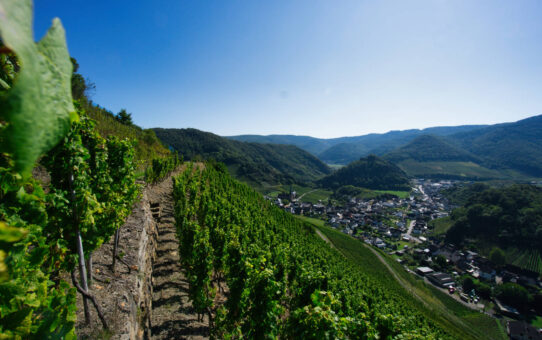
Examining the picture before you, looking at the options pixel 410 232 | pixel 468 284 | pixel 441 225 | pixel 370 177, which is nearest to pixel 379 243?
pixel 468 284

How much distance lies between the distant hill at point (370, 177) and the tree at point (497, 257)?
91.5m

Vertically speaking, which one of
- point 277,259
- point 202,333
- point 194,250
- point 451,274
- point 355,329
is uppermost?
point 194,250

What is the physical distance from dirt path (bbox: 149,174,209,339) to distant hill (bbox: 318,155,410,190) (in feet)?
545

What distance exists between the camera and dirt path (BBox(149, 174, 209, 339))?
8914 mm

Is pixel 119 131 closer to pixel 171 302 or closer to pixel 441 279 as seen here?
pixel 171 302

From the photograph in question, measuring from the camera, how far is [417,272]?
68.1 meters

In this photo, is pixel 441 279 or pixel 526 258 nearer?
pixel 441 279

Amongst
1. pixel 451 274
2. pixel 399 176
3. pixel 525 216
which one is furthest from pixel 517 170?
pixel 451 274

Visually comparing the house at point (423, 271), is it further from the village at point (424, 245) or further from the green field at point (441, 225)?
the green field at point (441, 225)

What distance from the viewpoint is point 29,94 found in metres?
0.52

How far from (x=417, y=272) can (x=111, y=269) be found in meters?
82.7

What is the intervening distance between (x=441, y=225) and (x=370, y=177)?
275ft

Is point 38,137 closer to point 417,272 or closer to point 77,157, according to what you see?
point 77,157

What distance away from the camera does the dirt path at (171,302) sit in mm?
8914
